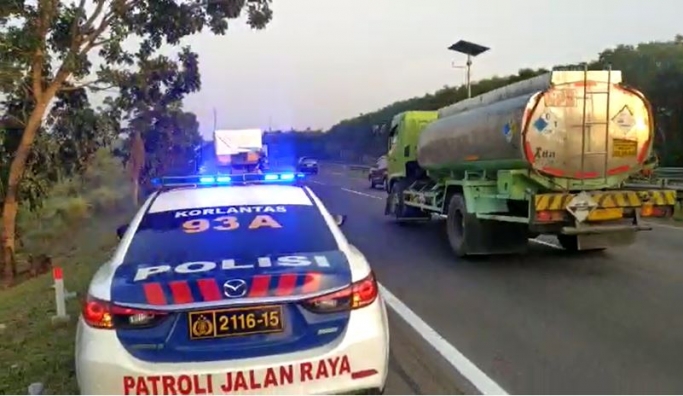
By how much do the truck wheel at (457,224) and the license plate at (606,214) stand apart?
80.1 inches

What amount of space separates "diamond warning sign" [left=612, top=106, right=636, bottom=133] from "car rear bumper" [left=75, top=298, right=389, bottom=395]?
7.15m

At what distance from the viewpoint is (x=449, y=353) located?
17.8 feet

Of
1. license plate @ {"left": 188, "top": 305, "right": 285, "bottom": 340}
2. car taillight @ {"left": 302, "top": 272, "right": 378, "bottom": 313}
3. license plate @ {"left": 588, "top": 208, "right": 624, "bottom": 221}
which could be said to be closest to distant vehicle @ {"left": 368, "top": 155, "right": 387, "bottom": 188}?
license plate @ {"left": 588, "top": 208, "right": 624, "bottom": 221}

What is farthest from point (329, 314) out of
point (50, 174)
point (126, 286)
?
point (50, 174)

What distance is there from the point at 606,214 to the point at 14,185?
14.0 m

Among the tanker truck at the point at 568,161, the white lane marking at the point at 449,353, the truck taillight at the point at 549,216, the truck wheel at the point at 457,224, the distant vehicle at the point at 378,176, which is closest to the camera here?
the white lane marking at the point at 449,353

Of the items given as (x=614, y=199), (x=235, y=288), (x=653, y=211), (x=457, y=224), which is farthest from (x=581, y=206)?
(x=235, y=288)

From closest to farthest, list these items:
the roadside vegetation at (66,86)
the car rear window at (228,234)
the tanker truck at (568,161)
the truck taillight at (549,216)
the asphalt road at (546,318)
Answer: the car rear window at (228,234)
the asphalt road at (546,318)
the truck taillight at (549,216)
the tanker truck at (568,161)
the roadside vegetation at (66,86)

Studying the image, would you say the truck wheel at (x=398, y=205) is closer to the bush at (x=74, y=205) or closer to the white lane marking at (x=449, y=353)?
the white lane marking at (x=449, y=353)

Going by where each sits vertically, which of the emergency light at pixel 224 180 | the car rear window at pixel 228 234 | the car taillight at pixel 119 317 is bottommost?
the car taillight at pixel 119 317

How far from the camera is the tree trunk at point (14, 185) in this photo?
53.1 ft

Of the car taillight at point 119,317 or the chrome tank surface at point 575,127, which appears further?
the chrome tank surface at point 575,127

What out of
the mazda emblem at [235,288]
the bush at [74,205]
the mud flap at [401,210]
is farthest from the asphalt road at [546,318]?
the bush at [74,205]

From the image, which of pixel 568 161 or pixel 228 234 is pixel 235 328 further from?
pixel 568 161
